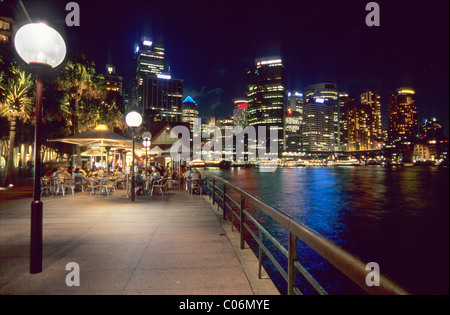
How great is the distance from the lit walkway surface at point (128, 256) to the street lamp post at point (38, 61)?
19.7 inches

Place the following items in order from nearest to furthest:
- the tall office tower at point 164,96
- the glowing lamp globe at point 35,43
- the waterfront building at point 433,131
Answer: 1. the glowing lamp globe at point 35,43
2. the waterfront building at point 433,131
3. the tall office tower at point 164,96

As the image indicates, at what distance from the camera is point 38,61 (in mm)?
4277

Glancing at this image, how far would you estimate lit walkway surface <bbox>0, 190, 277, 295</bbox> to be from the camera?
141 inches

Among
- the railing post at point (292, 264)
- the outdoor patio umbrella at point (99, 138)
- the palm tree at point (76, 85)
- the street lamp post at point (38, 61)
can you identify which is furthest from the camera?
the palm tree at point (76, 85)

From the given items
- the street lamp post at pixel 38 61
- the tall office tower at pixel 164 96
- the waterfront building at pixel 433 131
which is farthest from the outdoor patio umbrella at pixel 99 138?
the tall office tower at pixel 164 96

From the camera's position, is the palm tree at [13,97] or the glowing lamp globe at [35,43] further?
the palm tree at [13,97]

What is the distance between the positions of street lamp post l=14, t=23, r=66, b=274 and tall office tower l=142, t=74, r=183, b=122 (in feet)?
511

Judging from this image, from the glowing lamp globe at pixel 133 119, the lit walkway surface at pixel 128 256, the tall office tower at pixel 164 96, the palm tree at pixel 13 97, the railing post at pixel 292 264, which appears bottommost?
the lit walkway surface at pixel 128 256

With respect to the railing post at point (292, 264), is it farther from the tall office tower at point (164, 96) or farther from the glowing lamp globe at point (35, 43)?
the tall office tower at point (164, 96)

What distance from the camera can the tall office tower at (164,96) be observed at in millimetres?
158775

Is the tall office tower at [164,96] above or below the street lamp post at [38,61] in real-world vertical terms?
above

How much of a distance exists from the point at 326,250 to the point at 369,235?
14.3 m
